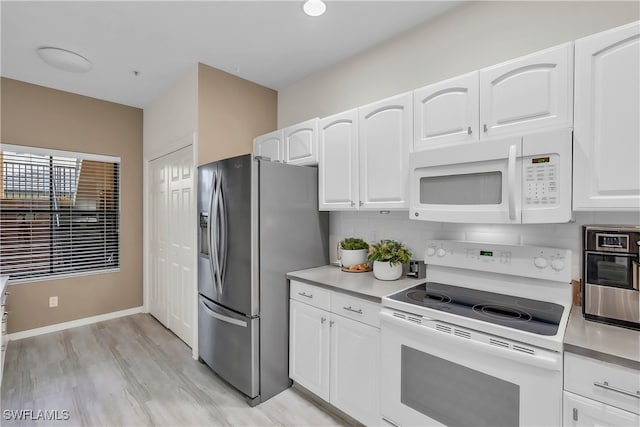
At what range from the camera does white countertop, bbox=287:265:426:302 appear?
1892 millimetres

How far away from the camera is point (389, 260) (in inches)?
85.4

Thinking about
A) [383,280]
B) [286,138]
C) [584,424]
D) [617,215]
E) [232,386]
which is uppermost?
[286,138]

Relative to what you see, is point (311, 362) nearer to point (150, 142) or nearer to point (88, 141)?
point (150, 142)

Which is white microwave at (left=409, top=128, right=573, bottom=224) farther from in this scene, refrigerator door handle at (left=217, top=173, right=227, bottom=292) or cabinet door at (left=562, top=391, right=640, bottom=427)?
refrigerator door handle at (left=217, top=173, right=227, bottom=292)

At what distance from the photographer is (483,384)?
54.5 inches

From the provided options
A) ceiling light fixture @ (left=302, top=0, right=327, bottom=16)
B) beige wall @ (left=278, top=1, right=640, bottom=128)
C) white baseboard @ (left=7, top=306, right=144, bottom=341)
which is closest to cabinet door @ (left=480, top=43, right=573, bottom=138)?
beige wall @ (left=278, top=1, right=640, bottom=128)

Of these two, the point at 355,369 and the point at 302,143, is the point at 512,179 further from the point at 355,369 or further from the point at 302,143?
the point at 302,143

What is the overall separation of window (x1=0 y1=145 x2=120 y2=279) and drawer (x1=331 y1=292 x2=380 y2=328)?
127 inches

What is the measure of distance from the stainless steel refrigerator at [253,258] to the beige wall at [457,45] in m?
0.88

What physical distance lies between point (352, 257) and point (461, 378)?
3.88 feet

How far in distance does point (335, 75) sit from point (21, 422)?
3455mm

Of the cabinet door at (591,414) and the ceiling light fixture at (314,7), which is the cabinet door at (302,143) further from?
the cabinet door at (591,414)

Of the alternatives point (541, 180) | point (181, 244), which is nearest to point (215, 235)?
point (181, 244)

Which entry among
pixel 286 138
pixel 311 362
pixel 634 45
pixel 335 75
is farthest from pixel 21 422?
pixel 634 45
